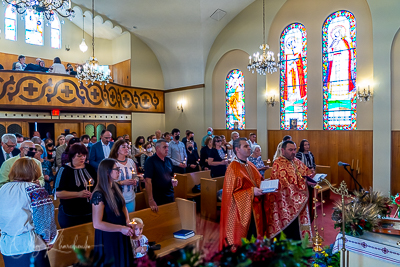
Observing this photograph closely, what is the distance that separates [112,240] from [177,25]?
33.4 ft

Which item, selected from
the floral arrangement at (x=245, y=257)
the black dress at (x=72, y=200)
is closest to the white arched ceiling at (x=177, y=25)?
the black dress at (x=72, y=200)

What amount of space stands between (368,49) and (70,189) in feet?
27.4

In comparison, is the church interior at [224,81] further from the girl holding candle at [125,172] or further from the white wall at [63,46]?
the girl holding candle at [125,172]

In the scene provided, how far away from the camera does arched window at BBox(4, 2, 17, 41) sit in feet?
36.4

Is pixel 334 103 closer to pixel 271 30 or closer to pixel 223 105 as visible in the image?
pixel 271 30

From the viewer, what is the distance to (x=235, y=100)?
37.2 ft

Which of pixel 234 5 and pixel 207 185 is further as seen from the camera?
pixel 234 5

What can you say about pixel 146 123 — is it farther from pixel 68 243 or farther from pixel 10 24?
pixel 68 243

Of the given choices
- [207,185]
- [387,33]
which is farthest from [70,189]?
[387,33]

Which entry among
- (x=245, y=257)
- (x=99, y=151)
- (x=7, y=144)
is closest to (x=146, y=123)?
(x=99, y=151)

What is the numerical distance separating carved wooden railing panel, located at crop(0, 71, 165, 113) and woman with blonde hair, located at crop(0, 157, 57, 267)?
7.36 m

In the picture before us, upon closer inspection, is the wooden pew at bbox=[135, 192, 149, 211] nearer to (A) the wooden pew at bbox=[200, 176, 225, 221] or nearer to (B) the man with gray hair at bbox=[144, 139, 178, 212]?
(B) the man with gray hair at bbox=[144, 139, 178, 212]

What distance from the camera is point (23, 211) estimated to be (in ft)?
7.52

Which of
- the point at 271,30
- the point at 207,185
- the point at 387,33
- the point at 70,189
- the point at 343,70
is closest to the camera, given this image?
the point at 70,189
